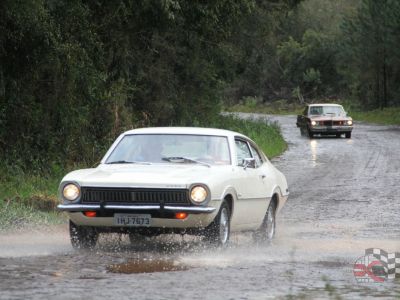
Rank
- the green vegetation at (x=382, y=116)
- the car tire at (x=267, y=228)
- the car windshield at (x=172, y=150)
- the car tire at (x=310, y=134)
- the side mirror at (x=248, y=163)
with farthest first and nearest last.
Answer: the green vegetation at (x=382, y=116) < the car tire at (x=310, y=134) < the car tire at (x=267, y=228) < the side mirror at (x=248, y=163) < the car windshield at (x=172, y=150)

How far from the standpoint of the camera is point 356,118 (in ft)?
263

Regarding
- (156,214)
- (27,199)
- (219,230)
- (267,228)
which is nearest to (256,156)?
(267,228)

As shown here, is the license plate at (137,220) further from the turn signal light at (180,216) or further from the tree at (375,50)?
the tree at (375,50)

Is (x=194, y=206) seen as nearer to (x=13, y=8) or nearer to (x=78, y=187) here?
(x=78, y=187)

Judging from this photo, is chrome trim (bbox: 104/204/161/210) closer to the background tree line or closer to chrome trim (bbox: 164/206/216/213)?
chrome trim (bbox: 164/206/216/213)

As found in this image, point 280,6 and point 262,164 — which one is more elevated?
point 280,6

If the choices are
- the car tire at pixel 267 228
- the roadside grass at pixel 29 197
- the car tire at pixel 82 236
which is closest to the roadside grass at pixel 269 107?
the roadside grass at pixel 29 197

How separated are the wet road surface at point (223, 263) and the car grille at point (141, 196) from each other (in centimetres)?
56

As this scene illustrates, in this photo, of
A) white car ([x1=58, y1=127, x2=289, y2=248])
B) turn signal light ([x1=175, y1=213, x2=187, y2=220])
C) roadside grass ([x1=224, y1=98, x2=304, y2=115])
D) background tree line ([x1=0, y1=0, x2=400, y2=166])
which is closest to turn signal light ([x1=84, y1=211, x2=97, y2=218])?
white car ([x1=58, y1=127, x2=289, y2=248])

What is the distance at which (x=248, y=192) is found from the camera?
41.8 feet

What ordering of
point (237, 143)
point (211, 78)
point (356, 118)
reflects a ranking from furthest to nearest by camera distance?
point (356, 118)
point (211, 78)
point (237, 143)

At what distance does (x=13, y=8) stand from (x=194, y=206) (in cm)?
830

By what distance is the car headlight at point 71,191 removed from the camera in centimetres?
1173

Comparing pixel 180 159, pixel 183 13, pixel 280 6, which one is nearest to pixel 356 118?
pixel 280 6
